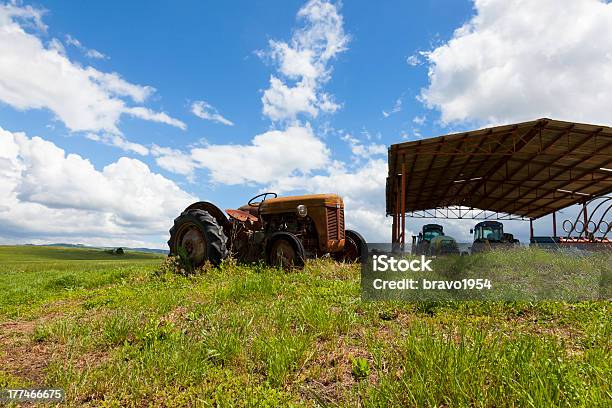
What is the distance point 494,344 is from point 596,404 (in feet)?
2.35

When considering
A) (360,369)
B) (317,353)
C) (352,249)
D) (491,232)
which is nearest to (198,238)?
(352,249)

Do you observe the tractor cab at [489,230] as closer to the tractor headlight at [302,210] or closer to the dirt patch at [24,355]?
the tractor headlight at [302,210]

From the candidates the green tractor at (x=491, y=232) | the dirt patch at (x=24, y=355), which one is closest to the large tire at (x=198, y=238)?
the dirt patch at (x=24, y=355)

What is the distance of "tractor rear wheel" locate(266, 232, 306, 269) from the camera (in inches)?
305

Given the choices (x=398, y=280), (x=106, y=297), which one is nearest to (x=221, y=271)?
(x=106, y=297)

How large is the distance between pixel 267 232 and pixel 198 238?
1.69 meters

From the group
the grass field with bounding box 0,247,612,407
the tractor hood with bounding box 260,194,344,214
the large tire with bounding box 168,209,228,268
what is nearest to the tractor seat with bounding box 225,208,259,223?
the tractor hood with bounding box 260,194,344,214

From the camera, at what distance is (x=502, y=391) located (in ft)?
6.95

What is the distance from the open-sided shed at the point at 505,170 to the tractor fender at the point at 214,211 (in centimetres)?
919

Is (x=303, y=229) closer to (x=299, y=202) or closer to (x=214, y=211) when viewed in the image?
(x=299, y=202)

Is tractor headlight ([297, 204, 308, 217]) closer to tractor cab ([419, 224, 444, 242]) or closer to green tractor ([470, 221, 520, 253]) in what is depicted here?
green tractor ([470, 221, 520, 253])

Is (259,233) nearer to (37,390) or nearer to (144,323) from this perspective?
(144,323)

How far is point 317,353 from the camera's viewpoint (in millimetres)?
3059

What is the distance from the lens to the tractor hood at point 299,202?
28.6 feet
